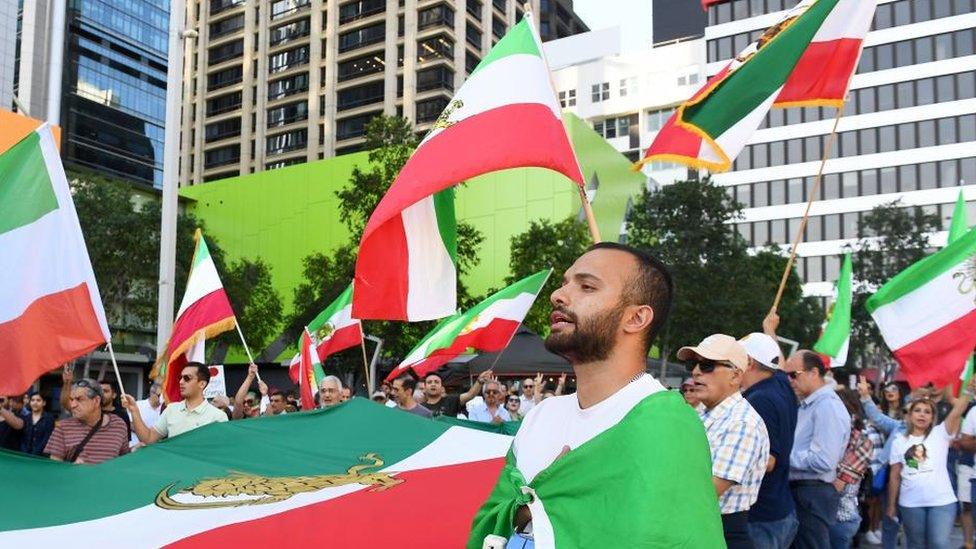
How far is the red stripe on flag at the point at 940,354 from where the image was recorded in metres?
8.16

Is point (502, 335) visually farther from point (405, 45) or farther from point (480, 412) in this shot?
point (405, 45)

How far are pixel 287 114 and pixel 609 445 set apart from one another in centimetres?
7425

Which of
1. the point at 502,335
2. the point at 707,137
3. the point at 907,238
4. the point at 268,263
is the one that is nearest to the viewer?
the point at 707,137

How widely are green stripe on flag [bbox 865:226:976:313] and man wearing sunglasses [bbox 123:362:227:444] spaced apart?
6.12m

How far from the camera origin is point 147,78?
68.0 metres

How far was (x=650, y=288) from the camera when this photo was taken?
8.90 ft

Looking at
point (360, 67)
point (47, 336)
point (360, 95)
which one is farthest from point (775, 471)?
point (360, 67)

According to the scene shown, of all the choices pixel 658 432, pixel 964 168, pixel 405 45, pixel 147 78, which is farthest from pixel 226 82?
pixel 658 432

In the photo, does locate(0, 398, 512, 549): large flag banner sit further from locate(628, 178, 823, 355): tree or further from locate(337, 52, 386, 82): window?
locate(337, 52, 386, 82): window

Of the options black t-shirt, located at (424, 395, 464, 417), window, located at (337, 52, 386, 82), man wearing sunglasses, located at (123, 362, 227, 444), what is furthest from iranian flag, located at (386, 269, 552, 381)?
window, located at (337, 52, 386, 82)

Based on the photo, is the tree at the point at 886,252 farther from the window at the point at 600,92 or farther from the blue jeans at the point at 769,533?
the blue jeans at the point at 769,533

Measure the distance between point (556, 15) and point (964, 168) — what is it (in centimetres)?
4114

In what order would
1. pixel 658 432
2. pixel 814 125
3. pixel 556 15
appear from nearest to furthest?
pixel 658 432 → pixel 814 125 → pixel 556 15

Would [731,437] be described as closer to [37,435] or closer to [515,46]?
[515,46]
